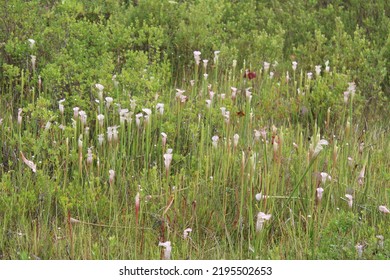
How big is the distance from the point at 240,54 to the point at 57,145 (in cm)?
304

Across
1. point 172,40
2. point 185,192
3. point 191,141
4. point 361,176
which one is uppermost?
point 172,40

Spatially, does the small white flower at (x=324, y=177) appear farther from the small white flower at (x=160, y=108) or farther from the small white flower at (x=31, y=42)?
the small white flower at (x=31, y=42)

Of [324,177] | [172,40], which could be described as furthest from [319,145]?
[172,40]

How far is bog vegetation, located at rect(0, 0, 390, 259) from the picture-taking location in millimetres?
3990

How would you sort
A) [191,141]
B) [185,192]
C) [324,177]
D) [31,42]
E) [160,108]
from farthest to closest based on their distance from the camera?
[31,42]
[191,141]
[160,108]
[185,192]
[324,177]

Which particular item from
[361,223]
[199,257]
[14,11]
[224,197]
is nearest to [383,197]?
[361,223]

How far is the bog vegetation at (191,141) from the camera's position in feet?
13.1

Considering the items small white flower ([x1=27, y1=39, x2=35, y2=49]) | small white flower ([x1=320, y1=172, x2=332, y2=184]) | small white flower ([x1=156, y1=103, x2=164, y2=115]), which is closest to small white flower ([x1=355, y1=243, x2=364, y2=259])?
small white flower ([x1=320, y1=172, x2=332, y2=184])

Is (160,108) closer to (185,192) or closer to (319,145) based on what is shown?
(185,192)

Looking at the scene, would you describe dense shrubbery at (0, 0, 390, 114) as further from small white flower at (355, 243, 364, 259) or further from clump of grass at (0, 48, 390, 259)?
small white flower at (355, 243, 364, 259)

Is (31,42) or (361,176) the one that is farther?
(31,42)

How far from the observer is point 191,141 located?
524cm
